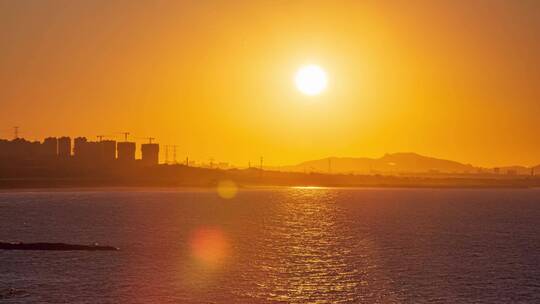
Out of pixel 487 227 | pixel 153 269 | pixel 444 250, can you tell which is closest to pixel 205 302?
pixel 153 269

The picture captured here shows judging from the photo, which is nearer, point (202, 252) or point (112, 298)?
point (112, 298)

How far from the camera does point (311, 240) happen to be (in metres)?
110

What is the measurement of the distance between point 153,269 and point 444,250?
1834 inches

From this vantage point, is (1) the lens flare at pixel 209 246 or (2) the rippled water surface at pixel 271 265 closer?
(2) the rippled water surface at pixel 271 265

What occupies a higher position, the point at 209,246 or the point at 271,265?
the point at 209,246

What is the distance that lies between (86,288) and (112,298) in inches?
215

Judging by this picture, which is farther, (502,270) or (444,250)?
(444,250)

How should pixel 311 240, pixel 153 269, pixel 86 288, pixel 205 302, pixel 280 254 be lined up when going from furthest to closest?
pixel 311 240 < pixel 280 254 < pixel 153 269 < pixel 86 288 < pixel 205 302

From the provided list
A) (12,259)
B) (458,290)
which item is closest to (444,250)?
(458,290)

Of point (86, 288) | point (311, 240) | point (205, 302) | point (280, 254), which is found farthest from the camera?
point (311, 240)

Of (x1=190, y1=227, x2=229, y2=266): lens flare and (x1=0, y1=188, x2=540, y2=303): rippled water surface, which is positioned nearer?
(x1=0, y1=188, x2=540, y2=303): rippled water surface

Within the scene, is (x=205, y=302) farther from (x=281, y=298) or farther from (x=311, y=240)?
(x=311, y=240)

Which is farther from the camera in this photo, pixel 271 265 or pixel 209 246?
pixel 209 246

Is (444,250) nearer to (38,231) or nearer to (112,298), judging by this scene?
(112,298)
